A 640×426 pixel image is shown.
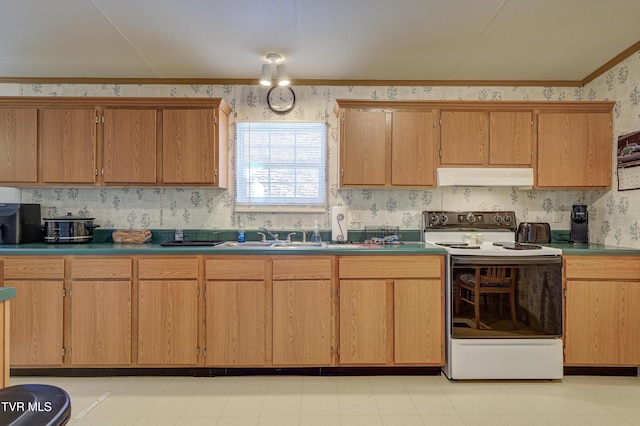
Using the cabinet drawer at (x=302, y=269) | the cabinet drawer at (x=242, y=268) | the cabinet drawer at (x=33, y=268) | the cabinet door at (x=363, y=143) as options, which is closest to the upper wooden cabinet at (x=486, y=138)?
the cabinet door at (x=363, y=143)

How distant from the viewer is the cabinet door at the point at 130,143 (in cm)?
300

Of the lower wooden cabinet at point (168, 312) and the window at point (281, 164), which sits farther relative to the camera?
the window at point (281, 164)

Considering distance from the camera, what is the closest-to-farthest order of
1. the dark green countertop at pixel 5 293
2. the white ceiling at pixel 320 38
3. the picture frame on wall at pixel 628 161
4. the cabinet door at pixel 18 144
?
the dark green countertop at pixel 5 293 → the white ceiling at pixel 320 38 → the picture frame on wall at pixel 628 161 → the cabinet door at pixel 18 144

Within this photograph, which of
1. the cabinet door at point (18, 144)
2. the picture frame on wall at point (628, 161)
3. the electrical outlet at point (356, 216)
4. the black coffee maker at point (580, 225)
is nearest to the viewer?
the picture frame on wall at point (628, 161)

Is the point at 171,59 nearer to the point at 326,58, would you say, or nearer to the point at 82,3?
the point at 82,3

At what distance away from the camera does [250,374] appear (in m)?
2.79

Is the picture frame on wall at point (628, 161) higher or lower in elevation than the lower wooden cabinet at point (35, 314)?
higher

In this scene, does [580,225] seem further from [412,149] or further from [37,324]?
[37,324]

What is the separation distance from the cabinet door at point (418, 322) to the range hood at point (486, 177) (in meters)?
0.88

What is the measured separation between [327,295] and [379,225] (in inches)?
38.0

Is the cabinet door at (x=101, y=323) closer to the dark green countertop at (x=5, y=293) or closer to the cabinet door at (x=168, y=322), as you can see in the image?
the cabinet door at (x=168, y=322)

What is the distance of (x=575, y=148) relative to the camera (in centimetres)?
306

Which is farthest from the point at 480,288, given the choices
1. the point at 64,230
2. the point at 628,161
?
the point at 64,230

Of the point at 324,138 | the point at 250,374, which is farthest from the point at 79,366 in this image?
the point at 324,138
